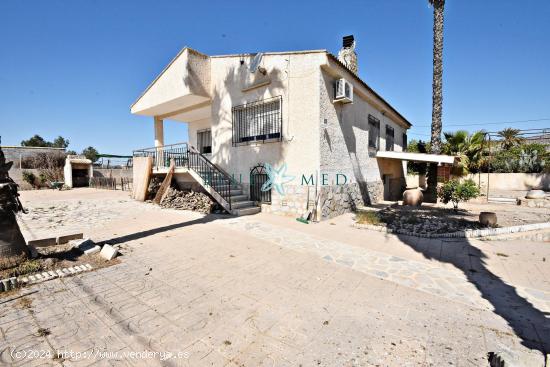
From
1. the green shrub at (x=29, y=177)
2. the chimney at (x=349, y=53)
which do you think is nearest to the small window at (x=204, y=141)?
the chimney at (x=349, y=53)

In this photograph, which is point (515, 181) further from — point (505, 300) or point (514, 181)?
point (505, 300)

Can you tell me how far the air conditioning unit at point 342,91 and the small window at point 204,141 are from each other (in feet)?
25.8

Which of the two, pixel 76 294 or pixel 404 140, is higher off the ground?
pixel 404 140

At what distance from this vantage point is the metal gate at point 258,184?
954 cm

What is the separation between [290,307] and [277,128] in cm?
696

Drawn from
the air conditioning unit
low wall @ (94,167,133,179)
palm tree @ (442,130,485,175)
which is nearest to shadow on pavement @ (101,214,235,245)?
the air conditioning unit

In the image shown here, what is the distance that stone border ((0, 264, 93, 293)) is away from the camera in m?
3.41

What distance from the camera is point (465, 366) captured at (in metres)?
2.18

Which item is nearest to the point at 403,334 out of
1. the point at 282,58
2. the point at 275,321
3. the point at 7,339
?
the point at 275,321

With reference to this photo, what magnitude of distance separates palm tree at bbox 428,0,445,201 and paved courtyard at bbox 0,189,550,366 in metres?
7.73

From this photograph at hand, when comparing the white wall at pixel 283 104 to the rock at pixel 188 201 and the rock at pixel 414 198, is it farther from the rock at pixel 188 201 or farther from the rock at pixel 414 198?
the rock at pixel 414 198

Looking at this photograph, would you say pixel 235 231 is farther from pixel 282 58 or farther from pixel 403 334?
pixel 282 58

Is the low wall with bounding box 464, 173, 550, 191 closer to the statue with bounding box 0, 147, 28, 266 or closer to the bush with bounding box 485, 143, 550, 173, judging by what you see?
the bush with bounding box 485, 143, 550, 173

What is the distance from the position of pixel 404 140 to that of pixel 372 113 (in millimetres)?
7858
